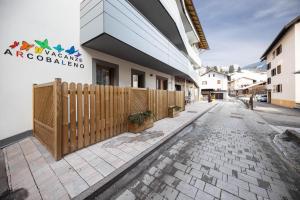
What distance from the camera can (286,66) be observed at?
630 inches

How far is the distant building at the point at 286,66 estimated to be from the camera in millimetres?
13891

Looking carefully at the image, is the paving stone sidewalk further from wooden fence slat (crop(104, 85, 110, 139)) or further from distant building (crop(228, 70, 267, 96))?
distant building (crop(228, 70, 267, 96))

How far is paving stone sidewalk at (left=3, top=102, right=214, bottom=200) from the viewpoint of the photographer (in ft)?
6.82

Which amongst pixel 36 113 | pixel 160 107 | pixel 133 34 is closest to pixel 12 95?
pixel 36 113

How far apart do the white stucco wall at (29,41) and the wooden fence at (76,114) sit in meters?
0.36

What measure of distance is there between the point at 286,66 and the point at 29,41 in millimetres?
24718

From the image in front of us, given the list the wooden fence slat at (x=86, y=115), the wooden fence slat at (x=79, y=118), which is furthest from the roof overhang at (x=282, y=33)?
the wooden fence slat at (x=79, y=118)

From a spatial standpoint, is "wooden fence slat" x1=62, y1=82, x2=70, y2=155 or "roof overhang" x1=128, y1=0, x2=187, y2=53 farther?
"roof overhang" x1=128, y1=0, x2=187, y2=53

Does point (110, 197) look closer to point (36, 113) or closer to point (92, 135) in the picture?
point (92, 135)

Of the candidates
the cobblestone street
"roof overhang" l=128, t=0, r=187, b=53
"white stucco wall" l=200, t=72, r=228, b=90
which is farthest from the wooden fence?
"white stucco wall" l=200, t=72, r=228, b=90

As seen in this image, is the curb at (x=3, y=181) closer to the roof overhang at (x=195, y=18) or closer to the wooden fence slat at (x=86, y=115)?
the wooden fence slat at (x=86, y=115)

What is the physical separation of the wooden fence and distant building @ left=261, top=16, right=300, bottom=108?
55.3ft

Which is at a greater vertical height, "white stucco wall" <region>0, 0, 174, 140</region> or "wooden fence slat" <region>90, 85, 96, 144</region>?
"white stucco wall" <region>0, 0, 174, 140</region>

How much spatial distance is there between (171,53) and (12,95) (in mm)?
8173
